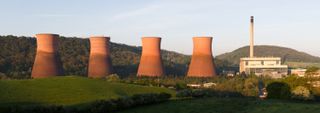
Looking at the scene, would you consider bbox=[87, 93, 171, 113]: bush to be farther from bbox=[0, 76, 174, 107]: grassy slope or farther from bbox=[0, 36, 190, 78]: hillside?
bbox=[0, 36, 190, 78]: hillside

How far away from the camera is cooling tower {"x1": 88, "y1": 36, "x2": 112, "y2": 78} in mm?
51188

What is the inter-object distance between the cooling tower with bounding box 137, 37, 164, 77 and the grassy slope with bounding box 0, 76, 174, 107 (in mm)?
9796

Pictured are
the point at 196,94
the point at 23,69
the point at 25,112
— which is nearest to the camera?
the point at 25,112

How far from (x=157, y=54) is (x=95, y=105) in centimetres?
2980

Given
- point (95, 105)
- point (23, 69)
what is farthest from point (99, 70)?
point (95, 105)

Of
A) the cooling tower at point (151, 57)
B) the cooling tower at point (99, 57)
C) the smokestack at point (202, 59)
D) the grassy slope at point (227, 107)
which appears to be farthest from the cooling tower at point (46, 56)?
the grassy slope at point (227, 107)

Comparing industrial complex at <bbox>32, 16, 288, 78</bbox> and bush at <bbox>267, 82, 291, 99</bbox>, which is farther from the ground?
industrial complex at <bbox>32, 16, 288, 78</bbox>

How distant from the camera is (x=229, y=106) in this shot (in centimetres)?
2192

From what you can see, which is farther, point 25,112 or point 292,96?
point 292,96

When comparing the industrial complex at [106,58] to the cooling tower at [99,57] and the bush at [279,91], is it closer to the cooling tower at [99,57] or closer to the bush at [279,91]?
the cooling tower at [99,57]

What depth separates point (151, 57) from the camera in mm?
50156

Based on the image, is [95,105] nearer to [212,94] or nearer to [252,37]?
[212,94]

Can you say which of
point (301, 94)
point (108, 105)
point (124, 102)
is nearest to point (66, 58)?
point (301, 94)

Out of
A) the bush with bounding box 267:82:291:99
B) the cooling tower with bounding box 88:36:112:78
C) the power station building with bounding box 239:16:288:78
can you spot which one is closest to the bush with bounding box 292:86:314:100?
the bush with bounding box 267:82:291:99
